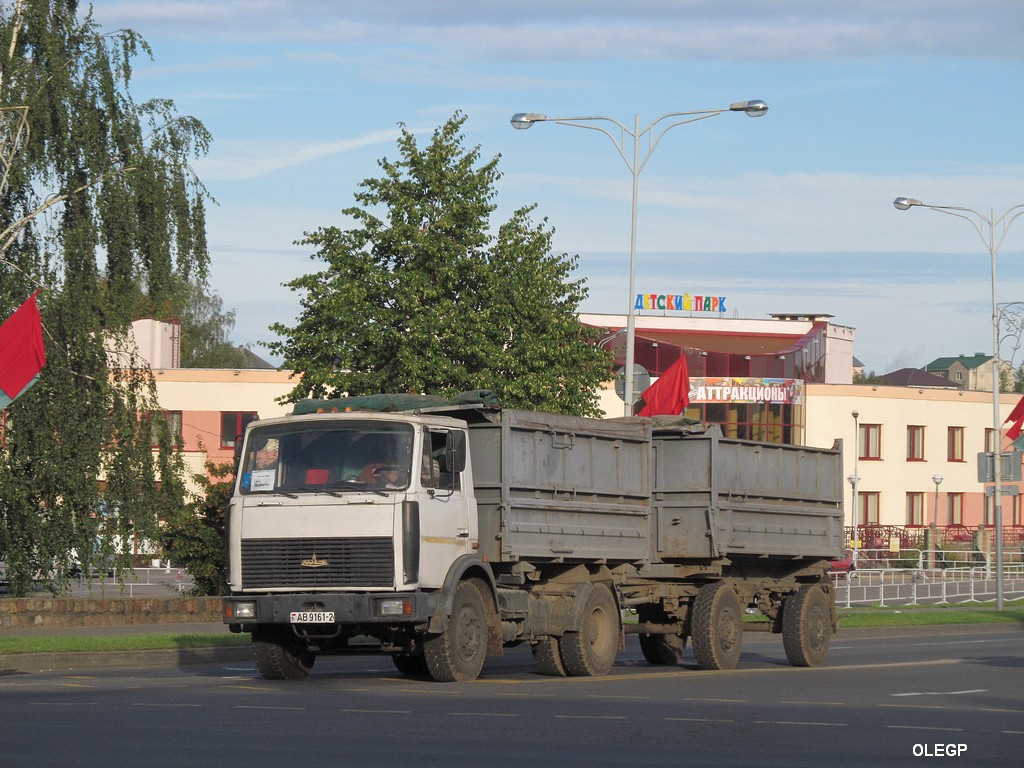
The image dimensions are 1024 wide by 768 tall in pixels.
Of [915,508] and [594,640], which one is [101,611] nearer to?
[594,640]

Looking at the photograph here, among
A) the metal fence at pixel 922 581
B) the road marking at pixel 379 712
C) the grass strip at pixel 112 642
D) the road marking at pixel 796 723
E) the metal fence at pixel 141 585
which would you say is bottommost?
the metal fence at pixel 922 581

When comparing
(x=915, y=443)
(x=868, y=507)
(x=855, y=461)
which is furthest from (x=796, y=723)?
(x=915, y=443)

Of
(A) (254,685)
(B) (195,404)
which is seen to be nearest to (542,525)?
(A) (254,685)

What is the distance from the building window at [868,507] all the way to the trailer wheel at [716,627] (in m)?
58.7

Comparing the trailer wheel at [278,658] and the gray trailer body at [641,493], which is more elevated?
the gray trailer body at [641,493]

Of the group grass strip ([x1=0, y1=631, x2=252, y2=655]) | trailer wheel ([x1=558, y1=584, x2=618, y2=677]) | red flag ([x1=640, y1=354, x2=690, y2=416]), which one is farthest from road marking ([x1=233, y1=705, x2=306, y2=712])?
red flag ([x1=640, y1=354, x2=690, y2=416])

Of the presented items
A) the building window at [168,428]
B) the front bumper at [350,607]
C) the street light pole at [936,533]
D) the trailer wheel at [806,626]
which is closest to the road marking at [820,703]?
the front bumper at [350,607]

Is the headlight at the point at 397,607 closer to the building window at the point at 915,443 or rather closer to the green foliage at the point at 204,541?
the green foliage at the point at 204,541

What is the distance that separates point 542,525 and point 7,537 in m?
12.6

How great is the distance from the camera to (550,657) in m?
18.3

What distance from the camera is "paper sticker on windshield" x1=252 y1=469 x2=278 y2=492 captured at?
16.6m

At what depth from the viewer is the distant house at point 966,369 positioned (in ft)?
602

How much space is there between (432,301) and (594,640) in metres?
18.7

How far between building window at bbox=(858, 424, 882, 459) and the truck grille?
63.7 metres
